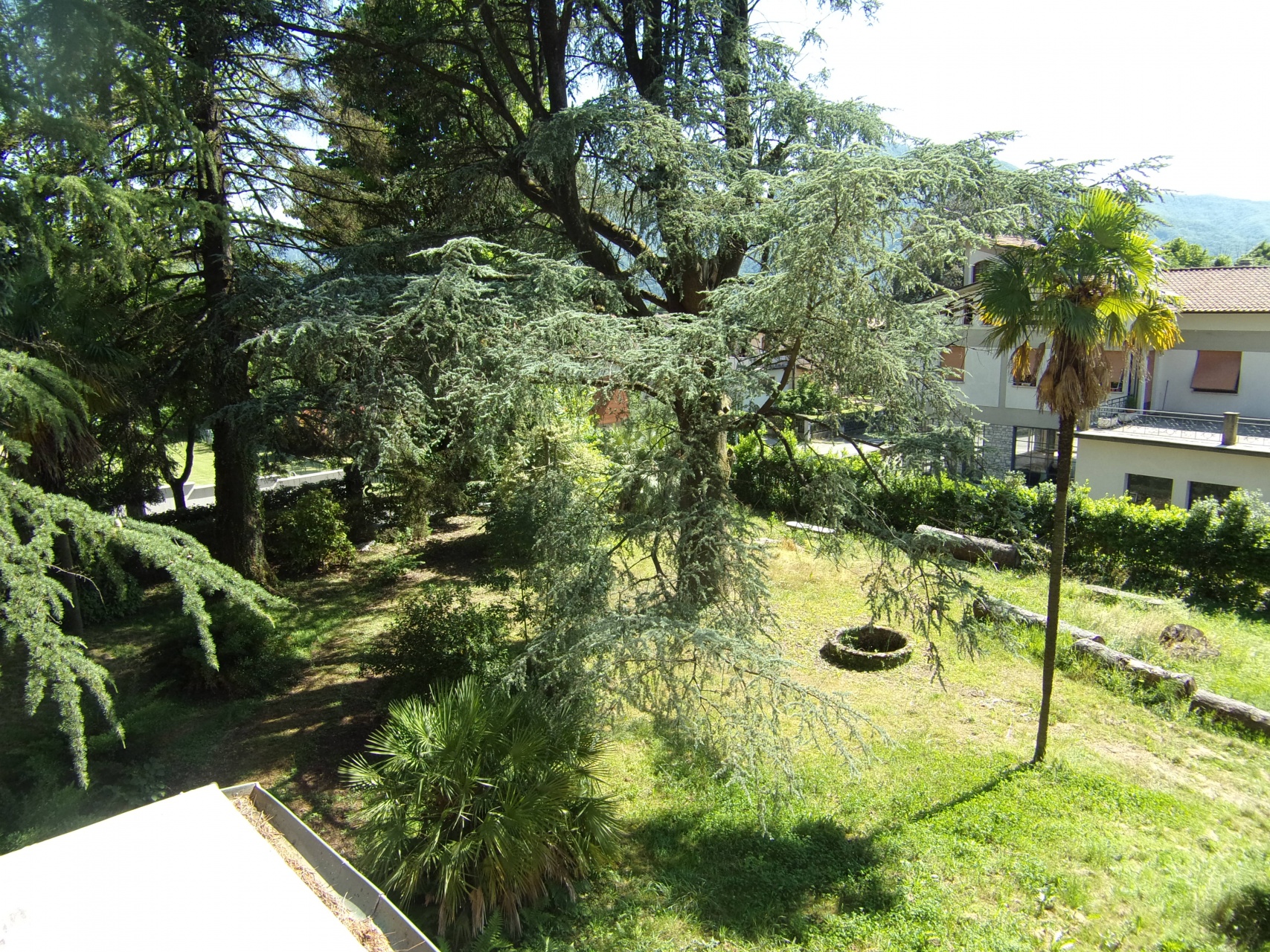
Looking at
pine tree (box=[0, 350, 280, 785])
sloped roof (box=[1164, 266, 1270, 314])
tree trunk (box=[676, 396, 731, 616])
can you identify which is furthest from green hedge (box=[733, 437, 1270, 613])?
pine tree (box=[0, 350, 280, 785])

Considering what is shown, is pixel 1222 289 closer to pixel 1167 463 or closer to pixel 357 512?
pixel 1167 463

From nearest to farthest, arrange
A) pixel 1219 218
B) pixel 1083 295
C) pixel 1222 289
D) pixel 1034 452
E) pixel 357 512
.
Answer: pixel 1083 295
pixel 357 512
pixel 1222 289
pixel 1034 452
pixel 1219 218

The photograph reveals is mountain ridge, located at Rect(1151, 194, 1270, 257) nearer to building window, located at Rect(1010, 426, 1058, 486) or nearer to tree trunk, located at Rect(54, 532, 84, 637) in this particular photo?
building window, located at Rect(1010, 426, 1058, 486)

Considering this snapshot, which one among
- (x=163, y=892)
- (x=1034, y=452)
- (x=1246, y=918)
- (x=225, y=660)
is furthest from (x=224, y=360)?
(x=1034, y=452)

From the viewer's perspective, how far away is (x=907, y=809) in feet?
24.8

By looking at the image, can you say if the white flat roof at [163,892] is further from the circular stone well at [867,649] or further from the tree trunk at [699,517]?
the circular stone well at [867,649]

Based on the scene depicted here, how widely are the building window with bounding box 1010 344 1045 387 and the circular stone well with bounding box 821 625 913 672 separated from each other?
12.8ft

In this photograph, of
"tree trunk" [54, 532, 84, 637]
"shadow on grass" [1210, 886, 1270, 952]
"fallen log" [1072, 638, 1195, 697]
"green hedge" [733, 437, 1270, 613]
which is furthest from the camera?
"green hedge" [733, 437, 1270, 613]

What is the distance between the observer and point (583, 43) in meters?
13.0

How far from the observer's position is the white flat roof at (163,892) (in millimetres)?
3752

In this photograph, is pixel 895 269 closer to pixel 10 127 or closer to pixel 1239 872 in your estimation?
pixel 1239 872

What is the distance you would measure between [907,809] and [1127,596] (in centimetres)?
761

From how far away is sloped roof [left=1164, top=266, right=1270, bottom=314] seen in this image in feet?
60.6

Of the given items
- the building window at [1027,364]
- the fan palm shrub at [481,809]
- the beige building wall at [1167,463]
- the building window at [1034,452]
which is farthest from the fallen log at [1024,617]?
the building window at [1034,452]
